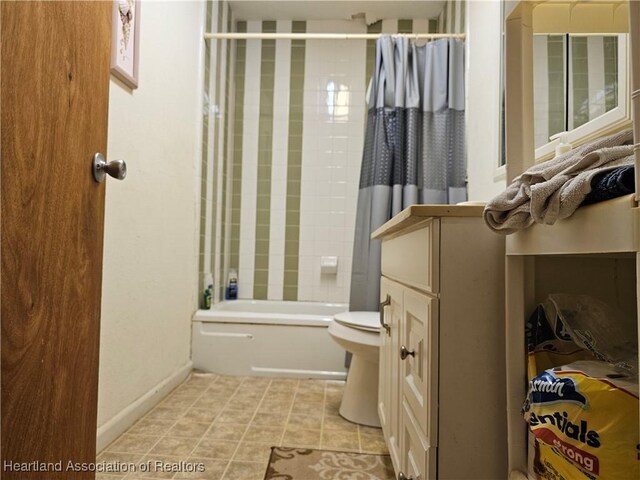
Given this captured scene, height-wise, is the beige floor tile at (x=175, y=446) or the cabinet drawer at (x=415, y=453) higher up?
the cabinet drawer at (x=415, y=453)

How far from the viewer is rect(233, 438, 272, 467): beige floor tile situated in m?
1.35

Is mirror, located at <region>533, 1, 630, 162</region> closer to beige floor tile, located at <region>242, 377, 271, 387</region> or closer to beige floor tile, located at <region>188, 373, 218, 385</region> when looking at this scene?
beige floor tile, located at <region>242, 377, 271, 387</region>

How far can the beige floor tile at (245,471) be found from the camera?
124 cm

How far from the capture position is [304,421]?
167cm

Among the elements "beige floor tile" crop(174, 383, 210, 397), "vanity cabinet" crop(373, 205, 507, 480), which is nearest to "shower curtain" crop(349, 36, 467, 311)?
"beige floor tile" crop(174, 383, 210, 397)

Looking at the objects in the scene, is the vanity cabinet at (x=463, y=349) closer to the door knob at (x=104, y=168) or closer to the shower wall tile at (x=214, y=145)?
the door knob at (x=104, y=168)

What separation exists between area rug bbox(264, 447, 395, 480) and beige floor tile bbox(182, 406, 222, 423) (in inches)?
15.6

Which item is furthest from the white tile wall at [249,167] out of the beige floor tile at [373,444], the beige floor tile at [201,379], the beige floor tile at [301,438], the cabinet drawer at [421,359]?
the cabinet drawer at [421,359]

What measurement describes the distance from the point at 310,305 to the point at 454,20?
85.9 inches

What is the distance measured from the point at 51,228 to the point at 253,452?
109 cm

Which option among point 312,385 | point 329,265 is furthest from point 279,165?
point 312,385

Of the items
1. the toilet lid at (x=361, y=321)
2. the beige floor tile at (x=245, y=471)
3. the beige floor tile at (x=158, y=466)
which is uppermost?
the toilet lid at (x=361, y=321)

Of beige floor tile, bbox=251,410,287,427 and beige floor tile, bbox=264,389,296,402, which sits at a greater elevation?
beige floor tile, bbox=251,410,287,427

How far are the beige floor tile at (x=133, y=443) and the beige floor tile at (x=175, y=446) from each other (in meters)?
0.03
